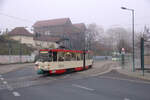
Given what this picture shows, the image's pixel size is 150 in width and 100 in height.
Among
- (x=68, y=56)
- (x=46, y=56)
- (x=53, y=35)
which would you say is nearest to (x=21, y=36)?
(x=53, y=35)

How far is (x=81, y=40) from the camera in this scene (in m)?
53.4

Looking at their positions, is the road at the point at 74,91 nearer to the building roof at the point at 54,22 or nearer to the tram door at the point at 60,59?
the tram door at the point at 60,59

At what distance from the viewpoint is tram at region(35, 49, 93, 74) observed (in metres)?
16.0

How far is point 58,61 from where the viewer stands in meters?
17.0

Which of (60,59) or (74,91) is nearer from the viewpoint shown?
(74,91)

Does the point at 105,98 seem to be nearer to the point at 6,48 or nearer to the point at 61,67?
the point at 61,67

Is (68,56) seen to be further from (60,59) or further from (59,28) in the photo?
(59,28)

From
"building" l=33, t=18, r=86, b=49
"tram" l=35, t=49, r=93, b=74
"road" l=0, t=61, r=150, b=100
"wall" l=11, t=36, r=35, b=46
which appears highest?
"building" l=33, t=18, r=86, b=49

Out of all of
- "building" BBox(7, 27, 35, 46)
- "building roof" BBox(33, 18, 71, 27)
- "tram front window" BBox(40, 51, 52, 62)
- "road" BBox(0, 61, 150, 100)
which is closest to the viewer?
"road" BBox(0, 61, 150, 100)

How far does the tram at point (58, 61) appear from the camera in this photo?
629 inches

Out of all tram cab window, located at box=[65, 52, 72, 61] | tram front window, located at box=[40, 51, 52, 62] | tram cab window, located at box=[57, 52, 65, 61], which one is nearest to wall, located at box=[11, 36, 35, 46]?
tram cab window, located at box=[65, 52, 72, 61]

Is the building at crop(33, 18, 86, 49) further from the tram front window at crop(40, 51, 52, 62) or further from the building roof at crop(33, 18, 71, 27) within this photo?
the tram front window at crop(40, 51, 52, 62)

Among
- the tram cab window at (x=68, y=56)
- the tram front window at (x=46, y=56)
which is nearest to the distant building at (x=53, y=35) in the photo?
the tram cab window at (x=68, y=56)

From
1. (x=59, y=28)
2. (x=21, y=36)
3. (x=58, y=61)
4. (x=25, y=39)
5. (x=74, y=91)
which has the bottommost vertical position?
(x=74, y=91)
